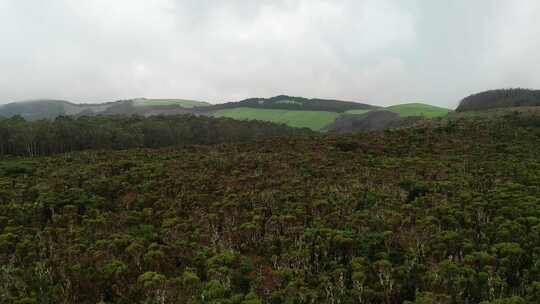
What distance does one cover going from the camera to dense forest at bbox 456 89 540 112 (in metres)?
159

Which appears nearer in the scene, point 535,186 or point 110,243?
point 110,243

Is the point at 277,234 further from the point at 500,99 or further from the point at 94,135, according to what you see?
the point at 500,99

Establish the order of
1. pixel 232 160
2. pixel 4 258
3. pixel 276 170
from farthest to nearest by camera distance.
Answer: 1. pixel 232 160
2. pixel 276 170
3. pixel 4 258

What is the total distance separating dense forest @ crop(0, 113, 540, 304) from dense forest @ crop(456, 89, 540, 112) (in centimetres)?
14679

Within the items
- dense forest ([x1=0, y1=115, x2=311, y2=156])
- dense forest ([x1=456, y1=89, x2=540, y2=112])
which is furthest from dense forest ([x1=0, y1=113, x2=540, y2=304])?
dense forest ([x1=456, y1=89, x2=540, y2=112])

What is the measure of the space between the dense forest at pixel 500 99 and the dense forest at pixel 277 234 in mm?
146788

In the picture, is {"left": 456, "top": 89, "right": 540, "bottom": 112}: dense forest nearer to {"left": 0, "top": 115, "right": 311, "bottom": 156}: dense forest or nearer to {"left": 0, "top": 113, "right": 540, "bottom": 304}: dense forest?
{"left": 0, "top": 115, "right": 311, "bottom": 156}: dense forest

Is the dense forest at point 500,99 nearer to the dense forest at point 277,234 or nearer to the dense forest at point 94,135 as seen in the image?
the dense forest at point 94,135

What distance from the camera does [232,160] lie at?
3759 centimetres

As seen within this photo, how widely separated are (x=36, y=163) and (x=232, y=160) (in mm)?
22704

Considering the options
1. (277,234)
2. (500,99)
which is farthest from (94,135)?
(500,99)

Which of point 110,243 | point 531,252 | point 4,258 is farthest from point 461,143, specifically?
point 4,258

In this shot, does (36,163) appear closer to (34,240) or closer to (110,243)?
(34,240)

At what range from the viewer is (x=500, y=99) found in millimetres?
171875
